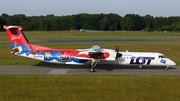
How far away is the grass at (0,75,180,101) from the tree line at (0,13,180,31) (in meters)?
133

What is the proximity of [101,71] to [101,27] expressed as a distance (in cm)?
13288

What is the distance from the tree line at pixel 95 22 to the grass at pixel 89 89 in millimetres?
132710

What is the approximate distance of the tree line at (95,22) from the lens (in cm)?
14875

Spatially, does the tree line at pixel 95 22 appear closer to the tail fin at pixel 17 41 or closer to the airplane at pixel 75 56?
the tail fin at pixel 17 41

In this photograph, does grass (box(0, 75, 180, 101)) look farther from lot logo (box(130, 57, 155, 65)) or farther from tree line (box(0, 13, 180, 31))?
tree line (box(0, 13, 180, 31))

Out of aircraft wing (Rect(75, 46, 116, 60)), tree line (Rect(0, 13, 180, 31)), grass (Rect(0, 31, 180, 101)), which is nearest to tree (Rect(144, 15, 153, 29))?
tree line (Rect(0, 13, 180, 31))

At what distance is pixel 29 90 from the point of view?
51.9ft

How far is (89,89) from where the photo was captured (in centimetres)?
1628

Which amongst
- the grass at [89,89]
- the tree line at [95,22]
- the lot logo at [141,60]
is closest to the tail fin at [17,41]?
the grass at [89,89]

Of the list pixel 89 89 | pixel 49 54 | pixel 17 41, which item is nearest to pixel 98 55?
pixel 49 54

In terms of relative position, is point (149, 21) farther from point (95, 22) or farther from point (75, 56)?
point (75, 56)

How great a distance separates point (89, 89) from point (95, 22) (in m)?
145

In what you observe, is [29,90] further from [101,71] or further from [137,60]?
[137,60]

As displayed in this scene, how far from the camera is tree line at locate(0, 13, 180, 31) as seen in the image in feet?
488
